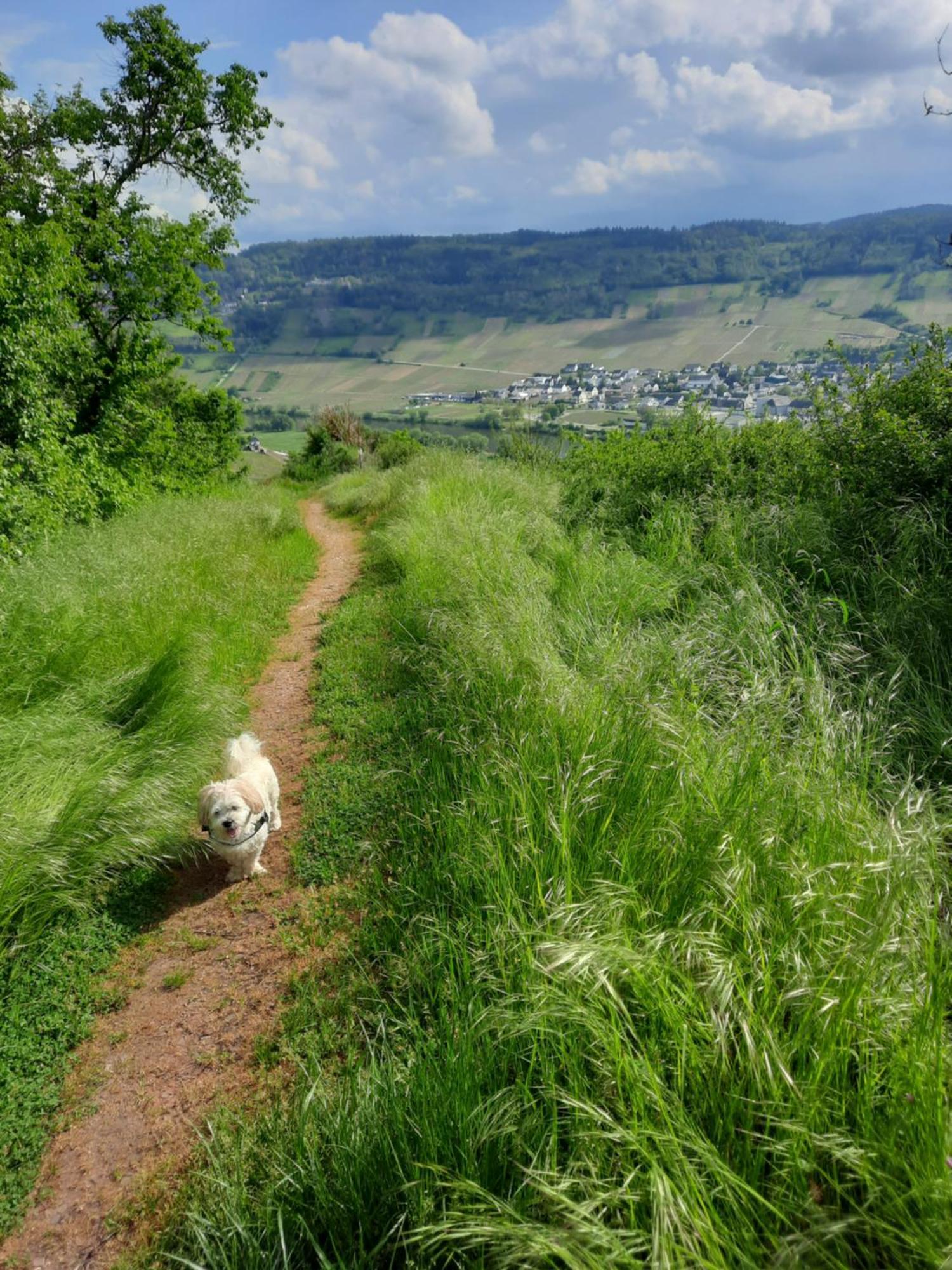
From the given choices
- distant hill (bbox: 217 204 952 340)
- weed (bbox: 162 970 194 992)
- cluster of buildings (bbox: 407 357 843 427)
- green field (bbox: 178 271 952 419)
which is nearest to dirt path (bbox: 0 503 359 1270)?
weed (bbox: 162 970 194 992)

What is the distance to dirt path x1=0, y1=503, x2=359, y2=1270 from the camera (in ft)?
7.68

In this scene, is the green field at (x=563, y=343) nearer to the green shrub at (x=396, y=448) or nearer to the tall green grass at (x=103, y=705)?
the tall green grass at (x=103, y=705)

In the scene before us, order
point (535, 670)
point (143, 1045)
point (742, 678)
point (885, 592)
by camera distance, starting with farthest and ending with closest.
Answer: point (885, 592) → point (535, 670) → point (742, 678) → point (143, 1045)

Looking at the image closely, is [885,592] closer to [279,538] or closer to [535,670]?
[535,670]

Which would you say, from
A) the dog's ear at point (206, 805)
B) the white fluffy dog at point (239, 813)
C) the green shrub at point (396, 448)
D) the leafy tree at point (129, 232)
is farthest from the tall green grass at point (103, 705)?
the green shrub at point (396, 448)

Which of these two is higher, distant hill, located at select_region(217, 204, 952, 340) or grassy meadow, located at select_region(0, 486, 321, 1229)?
distant hill, located at select_region(217, 204, 952, 340)

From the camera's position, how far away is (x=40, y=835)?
3.37 meters

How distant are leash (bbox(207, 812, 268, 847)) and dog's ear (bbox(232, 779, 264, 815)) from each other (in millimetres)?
49

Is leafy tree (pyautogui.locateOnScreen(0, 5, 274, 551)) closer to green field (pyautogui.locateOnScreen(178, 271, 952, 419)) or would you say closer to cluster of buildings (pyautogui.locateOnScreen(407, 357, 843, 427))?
cluster of buildings (pyautogui.locateOnScreen(407, 357, 843, 427))

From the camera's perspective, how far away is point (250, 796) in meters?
3.98

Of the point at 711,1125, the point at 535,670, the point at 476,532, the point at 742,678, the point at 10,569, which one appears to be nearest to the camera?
the point at 711,1125

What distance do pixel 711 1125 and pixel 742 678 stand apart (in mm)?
2475

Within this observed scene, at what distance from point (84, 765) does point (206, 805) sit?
30.9 inches

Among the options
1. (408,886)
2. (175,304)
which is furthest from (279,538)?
(408,886)
